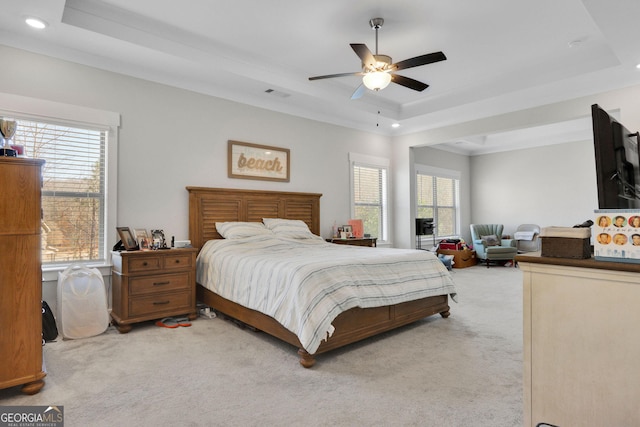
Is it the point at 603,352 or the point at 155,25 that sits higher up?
the point at 155,25

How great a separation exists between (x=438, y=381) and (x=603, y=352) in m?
1.23

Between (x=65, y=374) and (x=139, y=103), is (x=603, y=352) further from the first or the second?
(x=139, y=103)

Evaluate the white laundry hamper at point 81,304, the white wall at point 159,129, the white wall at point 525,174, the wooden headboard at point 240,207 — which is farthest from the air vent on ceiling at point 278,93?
the white laundry hamper at point 81,304

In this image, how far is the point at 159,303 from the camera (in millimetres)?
3656

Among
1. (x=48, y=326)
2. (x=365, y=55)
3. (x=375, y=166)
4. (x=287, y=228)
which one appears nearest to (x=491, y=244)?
(x=375, y=166)

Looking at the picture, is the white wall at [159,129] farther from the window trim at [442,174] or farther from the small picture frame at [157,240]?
the window trim at [442,174]

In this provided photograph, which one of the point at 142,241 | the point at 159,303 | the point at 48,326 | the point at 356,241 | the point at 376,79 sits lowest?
the point at 48,326

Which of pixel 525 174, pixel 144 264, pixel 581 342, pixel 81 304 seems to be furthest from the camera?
pixel 525 174

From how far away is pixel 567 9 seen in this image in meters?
3.31

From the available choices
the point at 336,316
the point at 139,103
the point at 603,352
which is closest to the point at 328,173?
the point at 139,103

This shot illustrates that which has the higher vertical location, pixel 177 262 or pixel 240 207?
pixel 240 207

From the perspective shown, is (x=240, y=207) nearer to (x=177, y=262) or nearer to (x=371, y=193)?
(x=177, y=262)

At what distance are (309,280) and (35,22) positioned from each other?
3186mm

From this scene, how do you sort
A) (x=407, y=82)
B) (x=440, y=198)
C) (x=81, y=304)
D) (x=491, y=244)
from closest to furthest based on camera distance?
1. (x=81, y=304)
2. (x=407, y=82)
3. (x=491, y=244)
4. (x=440, y=198)
